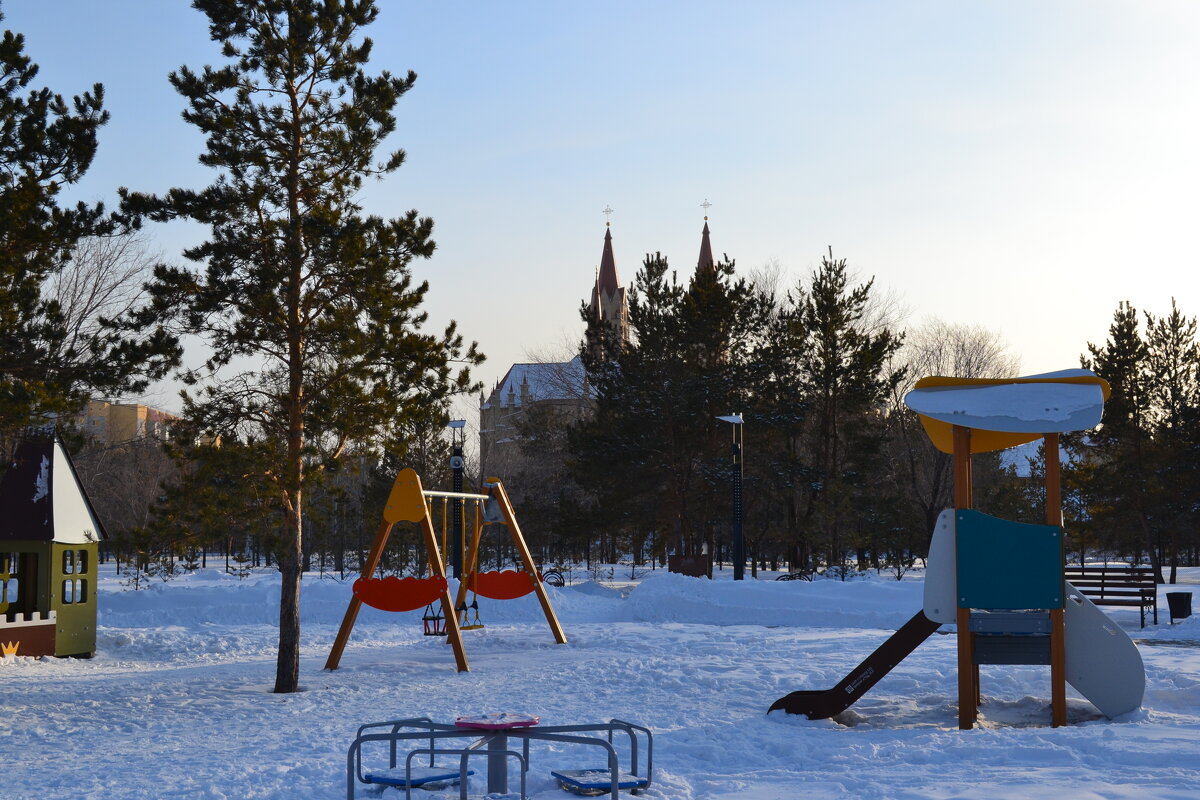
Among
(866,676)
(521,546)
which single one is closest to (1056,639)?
(866,676)

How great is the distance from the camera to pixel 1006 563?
958cm

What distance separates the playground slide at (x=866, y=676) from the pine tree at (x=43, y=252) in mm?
7595

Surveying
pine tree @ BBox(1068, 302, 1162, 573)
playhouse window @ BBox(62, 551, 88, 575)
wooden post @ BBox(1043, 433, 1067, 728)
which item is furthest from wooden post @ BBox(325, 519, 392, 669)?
pine tree @ BBox(1068, 302, 1162, 573)

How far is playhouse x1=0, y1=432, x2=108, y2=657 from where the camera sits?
16109mm

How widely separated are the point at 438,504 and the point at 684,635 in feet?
43.3

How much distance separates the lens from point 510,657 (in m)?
15.6

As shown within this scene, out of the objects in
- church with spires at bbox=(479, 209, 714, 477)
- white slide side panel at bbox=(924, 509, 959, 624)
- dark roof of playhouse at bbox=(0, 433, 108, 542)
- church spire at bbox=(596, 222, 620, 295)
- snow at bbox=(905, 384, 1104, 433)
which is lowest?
white slide side panel at bbox=(924, 509, 959, 624)

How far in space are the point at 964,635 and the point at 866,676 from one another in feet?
3.15

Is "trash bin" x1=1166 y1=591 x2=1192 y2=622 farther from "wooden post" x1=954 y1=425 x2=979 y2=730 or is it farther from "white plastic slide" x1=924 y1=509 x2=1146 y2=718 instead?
"wooden post" x1=954 y1=425 x2=979 y2=730

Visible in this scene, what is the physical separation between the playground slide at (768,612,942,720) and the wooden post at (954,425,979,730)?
327mm

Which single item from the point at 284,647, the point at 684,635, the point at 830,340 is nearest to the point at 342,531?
the point at 830,340

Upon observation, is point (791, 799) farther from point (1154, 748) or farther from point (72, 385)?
point (72, 385)

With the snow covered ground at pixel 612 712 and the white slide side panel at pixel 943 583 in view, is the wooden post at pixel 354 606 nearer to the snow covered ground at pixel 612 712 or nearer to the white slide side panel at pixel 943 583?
the snow covered ground at pixel 612 712

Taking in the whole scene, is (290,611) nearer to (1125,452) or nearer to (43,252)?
(43,252)
